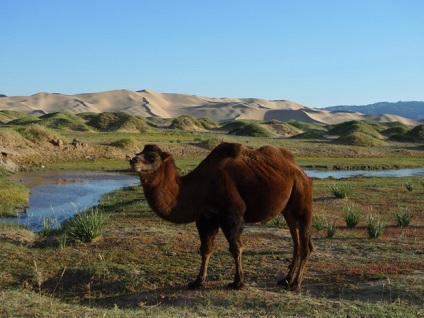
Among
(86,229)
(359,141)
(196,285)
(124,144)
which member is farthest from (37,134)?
(196,285)

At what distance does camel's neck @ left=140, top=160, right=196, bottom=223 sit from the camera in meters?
7.27

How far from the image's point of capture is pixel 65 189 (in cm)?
2347

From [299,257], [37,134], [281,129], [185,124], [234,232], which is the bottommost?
[299,257]

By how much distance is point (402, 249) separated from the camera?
1104cm

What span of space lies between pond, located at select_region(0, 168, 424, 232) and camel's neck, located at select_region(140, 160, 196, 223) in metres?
7.13

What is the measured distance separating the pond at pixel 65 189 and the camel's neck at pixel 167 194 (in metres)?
7.13

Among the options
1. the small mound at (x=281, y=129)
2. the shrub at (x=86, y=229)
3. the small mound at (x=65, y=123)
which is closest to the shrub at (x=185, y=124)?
the small mound at (x=281, y=129)

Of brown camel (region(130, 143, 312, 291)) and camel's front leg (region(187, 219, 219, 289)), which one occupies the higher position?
brown camel (region(130, 143, 312, 291))

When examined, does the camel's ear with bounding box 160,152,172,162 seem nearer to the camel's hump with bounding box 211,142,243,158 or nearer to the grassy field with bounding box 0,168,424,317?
the camel's hump with bounding box 211,142,243,158

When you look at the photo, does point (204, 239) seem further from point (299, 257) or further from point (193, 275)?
point (299, 257)

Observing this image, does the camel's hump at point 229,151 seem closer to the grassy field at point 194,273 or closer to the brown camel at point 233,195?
the brown camel at point 233,195

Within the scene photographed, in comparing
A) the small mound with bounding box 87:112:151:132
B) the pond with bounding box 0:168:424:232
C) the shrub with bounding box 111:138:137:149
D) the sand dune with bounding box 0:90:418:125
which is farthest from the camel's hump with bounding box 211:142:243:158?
the sand dune with bounding box 0:90:418:125

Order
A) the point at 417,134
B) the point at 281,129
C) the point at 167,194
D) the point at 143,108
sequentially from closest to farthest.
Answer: the point at 167,194 < the point at 417,134 < the point at 281,129 < the point at 143,108

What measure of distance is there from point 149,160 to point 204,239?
1606mm
